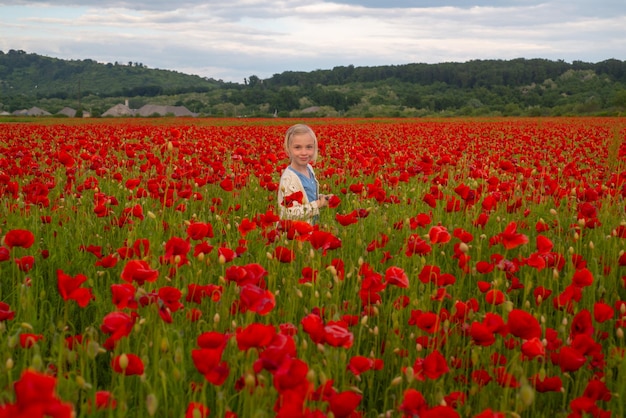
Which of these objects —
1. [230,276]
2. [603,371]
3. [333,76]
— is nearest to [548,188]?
[603,371]

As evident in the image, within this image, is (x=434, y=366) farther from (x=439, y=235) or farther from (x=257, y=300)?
(x=439, y=235)

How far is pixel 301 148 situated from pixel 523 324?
13.2 ft

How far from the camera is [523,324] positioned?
2.04 meters

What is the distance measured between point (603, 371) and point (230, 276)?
159 cm

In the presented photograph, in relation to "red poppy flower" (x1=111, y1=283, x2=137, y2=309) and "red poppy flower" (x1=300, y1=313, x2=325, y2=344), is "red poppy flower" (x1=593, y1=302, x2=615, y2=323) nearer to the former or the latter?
"red poppy flower" (x1=300, y1=313, x2=325, y2=344)

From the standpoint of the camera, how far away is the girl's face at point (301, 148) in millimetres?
5859

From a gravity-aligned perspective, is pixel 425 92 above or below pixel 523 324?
above

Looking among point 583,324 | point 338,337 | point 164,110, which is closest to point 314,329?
point 338,337

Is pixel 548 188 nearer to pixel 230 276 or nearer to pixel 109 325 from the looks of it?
pixel 230 276

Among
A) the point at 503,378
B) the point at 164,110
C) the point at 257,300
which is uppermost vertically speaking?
the point at 164,110

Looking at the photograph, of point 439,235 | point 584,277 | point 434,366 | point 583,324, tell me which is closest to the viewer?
point 434,366

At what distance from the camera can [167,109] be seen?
375 feet

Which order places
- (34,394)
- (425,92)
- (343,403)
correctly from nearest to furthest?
1. (34,394)
2. (343,403)
3. (425,92)

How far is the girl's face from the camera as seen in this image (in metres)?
5.86
